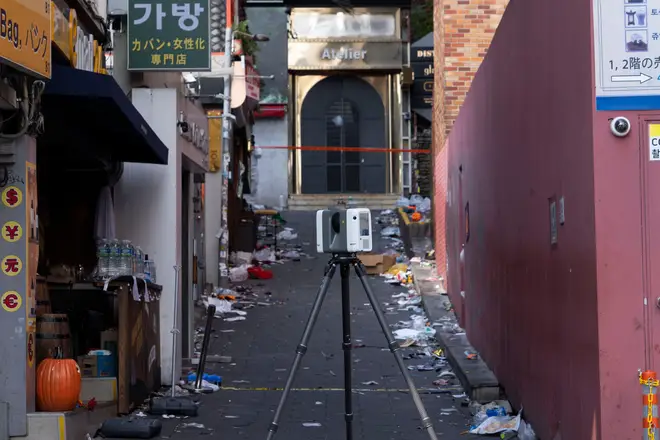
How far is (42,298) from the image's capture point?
31.4 feet

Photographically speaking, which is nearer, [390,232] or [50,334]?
[50,334]

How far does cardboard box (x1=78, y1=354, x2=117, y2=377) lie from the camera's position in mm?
9914

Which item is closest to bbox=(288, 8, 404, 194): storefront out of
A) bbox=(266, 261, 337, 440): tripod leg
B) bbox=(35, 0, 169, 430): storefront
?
bbox=(35, 0, 169, 430): storefront

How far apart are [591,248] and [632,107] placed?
34.2 inches

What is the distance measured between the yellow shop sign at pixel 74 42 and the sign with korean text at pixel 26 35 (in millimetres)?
834

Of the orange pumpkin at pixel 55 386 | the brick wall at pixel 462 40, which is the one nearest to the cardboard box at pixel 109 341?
the orange pumpkin at pixel 55 386

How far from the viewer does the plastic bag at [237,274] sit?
2194 cm

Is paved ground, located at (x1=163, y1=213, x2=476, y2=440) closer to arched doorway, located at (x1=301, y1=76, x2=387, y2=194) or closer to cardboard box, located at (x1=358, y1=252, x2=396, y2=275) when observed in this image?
cardboard box, located at (x1=358, y1=252, x2=396, y2=275)

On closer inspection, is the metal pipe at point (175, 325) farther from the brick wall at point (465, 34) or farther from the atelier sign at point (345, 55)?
the atelier sign at point (345, 55)

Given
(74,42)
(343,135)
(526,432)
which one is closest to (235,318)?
(74,42)

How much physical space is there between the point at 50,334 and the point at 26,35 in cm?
290

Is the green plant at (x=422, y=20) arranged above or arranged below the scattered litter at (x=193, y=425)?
above

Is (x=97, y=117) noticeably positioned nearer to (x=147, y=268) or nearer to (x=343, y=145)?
(x=147, y=268)

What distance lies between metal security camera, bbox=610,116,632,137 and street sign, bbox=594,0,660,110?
8cm
